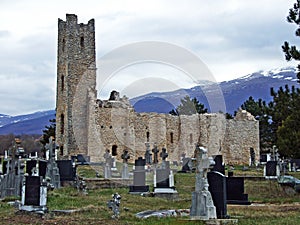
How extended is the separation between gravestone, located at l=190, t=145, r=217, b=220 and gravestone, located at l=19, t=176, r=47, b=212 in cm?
351

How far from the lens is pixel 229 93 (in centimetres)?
8331

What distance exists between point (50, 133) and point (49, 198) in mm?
32996

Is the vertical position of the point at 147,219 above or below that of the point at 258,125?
below

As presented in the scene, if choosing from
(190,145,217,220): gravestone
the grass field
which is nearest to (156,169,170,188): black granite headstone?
the grass field

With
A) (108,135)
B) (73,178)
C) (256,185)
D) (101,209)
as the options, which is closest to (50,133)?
(108,135)

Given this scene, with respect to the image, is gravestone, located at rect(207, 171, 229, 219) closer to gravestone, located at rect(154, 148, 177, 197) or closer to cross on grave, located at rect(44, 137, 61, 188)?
gravestone, located at rect(154, 148, 177, 197)

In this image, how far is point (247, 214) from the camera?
1216 centimetres

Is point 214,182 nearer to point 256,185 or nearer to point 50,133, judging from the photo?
point 256,185

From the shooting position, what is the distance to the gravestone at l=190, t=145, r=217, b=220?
10.5m

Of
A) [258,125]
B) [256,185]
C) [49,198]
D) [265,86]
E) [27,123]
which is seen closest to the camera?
[49,198]

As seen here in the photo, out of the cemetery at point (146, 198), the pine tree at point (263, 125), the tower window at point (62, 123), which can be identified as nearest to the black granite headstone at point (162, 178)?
the cemetery at point (146, 198)

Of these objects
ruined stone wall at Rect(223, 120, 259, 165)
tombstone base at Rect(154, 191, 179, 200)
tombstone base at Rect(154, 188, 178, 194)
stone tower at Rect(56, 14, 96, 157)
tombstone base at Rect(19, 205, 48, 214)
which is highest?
stone tower at Rect(56, 14, 96, 157)

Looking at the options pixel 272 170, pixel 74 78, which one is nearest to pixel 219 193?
pixel 272 170

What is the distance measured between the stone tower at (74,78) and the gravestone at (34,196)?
87.4 ft
